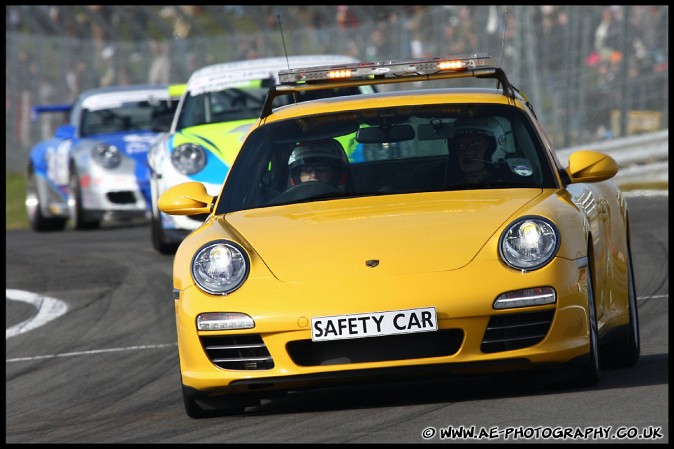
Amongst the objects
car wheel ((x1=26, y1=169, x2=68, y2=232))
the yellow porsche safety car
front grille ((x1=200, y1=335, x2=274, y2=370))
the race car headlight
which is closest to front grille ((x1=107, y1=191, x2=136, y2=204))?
car wheel ((x1=26, y1=169, x2=68, y2=232))

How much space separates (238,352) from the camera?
20.4ft

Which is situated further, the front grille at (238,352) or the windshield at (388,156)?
the windshield at (388,156)

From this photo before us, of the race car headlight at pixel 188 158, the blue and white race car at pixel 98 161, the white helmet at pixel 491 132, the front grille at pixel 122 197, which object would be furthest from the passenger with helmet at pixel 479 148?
the front grille at pixel 122 197

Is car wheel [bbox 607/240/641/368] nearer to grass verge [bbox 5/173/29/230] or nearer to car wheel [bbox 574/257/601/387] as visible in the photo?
car wheel [bbox 574/257/601/387]

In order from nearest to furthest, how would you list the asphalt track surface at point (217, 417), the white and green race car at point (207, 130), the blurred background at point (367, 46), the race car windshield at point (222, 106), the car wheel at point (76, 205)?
the asphalt track surface at point (217, 417) < the white and green race car at point (207, 130) < the race car windshield at point (222, 106) < the car wheel at point (76, 205) < the blurred background at point (367, 46)

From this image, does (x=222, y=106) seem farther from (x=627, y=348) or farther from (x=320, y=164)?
(x=627, y=348)

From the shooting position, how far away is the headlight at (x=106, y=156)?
51.6 ft

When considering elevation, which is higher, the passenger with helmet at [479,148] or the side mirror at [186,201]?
the passenger with helmet at [479,148]

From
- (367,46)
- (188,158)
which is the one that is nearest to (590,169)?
(188,158)

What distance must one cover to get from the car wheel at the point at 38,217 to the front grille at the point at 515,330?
41.3 ft

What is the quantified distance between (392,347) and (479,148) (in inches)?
53.6

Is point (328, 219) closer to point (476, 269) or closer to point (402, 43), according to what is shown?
point (476, 269)

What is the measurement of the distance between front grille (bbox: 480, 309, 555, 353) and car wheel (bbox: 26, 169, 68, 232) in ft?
41.3

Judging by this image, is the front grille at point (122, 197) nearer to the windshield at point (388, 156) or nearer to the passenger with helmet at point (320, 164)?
the windshield at point (388, 156)
